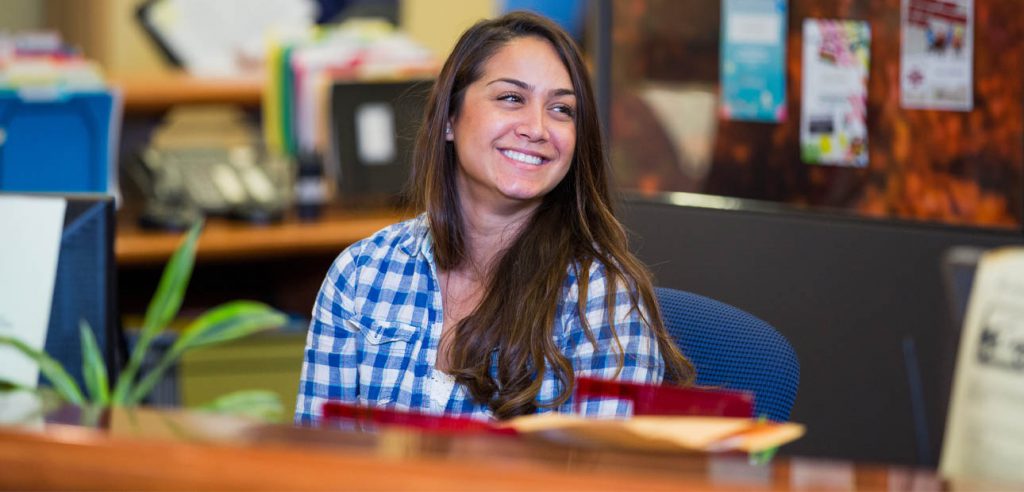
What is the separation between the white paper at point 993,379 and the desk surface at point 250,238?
3.32m

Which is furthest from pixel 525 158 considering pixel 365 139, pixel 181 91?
pixel 181 91

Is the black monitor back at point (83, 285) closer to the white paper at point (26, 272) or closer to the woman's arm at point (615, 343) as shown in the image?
the white paper at point (26, 272)

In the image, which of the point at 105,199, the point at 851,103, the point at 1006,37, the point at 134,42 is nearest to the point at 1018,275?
the point at 105,199

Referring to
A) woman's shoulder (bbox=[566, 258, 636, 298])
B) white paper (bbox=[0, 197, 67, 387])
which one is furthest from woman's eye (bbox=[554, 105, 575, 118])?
white paper (bbox=[0, 197, 67, 387])

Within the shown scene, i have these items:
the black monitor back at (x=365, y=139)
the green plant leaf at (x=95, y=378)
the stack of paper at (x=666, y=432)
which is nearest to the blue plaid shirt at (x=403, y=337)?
the green plant leaf at (x=95, y=378)

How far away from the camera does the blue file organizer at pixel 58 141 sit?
3.95m

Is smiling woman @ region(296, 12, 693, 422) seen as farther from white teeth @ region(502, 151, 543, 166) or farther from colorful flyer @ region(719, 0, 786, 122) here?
colorful flyer @ region(719, 0, 786, 122)

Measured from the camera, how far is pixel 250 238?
419cm

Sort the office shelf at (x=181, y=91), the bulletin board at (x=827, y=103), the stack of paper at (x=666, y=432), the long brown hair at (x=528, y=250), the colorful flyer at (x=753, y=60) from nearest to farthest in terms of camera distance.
A: the stack of paper at (x=666, y=432)
the long brown hair at (x=528, y=250)
the bulletin board at (x=827, y=103)
the colorful flyer at (x=753, y=60)
the office shelf at (x=181, y=91)

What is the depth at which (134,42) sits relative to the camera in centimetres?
523

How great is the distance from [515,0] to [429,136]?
2.63 metres

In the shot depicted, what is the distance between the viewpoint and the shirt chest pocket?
1.86 m

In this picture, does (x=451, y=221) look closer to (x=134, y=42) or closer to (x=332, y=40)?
(x=332, y=40)

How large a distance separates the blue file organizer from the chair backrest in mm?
2467
